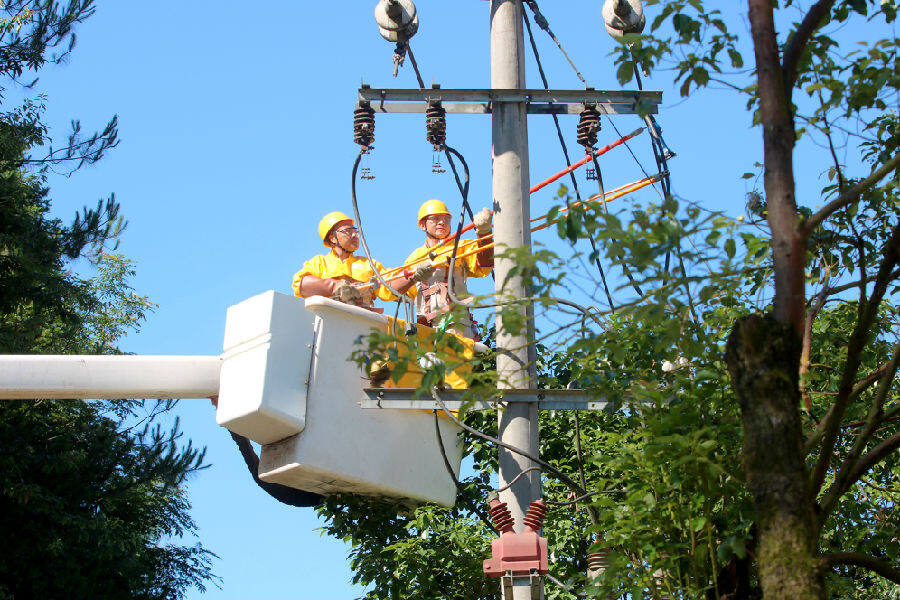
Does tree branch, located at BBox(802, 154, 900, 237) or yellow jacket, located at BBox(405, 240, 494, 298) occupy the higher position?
yellow jacket, located at BBox(405, 240, 494, 298)

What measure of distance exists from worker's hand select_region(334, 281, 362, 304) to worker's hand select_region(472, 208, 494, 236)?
990 mm

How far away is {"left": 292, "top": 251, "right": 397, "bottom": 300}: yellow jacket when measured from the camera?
10273 millimetres

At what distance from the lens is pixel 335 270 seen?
10.3m

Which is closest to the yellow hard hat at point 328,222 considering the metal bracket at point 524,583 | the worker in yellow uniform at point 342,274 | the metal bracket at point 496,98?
the worker in yellow uniform at point 342,274

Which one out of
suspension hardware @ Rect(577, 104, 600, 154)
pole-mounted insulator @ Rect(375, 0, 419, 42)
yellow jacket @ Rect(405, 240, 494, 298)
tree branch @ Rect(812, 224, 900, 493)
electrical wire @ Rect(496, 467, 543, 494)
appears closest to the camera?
tree branch @ Rect(812, 224, 900, 493)

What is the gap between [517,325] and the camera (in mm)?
6176

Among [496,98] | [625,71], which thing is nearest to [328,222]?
[496,98]

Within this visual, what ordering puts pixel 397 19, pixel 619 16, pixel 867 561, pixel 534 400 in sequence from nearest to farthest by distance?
1. pixel 867 561
2. pixel 534 400
3. pixel 397 19
4. pixel 619 16

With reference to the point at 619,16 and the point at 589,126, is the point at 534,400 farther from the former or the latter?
the point at 619,16

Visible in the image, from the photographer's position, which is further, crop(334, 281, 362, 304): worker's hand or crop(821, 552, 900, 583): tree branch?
crop(334, 281, 362, 304): worker's hand

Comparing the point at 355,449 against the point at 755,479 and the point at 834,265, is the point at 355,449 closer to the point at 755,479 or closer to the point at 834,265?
the point at 834,265

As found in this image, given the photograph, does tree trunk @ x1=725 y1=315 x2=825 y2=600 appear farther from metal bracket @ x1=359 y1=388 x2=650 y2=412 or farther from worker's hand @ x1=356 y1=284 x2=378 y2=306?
worker's hand @ x1=356 y1=284 x2=378 y2=306

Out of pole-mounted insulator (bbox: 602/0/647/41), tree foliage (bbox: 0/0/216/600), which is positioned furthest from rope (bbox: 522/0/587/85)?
tree foliage (bbox: 0/0/216/600)

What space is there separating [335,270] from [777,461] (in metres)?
5.63
